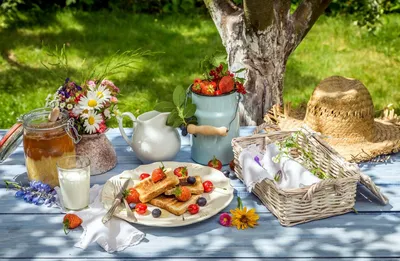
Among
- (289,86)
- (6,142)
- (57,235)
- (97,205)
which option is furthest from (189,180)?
(289,86)

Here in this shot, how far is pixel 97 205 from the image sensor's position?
6.40 feet

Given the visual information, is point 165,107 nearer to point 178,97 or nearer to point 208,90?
point 178,97

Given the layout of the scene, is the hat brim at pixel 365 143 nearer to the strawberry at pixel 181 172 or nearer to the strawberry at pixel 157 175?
the strawberry at pixel 181 172

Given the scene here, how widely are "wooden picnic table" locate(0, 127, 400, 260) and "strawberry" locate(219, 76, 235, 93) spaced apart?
39 centimetres

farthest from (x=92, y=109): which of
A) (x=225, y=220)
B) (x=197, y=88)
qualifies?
(x=225, y=220)

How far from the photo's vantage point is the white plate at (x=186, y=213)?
184cm

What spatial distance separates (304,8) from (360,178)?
96cm

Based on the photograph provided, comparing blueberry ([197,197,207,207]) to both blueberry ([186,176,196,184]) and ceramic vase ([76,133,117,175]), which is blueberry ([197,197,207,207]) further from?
ceramic vase ([76,133,117,175])

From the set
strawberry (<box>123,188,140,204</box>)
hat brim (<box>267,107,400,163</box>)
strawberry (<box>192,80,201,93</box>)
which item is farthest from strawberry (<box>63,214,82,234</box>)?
hat brim (<box>267,107,400,163</box>)

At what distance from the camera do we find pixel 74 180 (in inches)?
74.8

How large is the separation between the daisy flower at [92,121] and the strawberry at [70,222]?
352 millimetres

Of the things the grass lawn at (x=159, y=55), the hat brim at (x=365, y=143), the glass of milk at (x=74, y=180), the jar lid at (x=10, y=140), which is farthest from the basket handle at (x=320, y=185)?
the grass lawn at (x=159, y=55)

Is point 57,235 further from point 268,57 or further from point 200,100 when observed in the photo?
point 268,57

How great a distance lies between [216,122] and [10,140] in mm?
684
